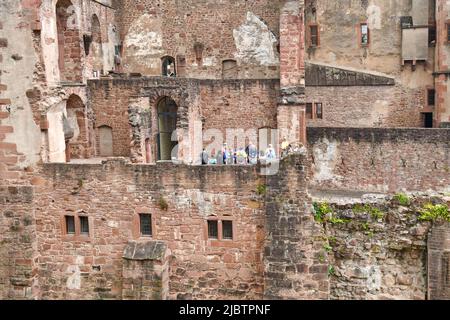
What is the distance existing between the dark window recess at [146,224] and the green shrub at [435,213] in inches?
282

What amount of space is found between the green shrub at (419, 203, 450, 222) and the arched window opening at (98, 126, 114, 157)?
13095mm

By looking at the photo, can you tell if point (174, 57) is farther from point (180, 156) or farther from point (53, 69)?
point (53, 69)

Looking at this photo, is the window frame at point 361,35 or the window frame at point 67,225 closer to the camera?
the window frame at point 67,225

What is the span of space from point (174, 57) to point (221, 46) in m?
2.56

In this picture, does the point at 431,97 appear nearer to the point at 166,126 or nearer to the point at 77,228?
the point at 166,126

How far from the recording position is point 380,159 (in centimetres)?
2241

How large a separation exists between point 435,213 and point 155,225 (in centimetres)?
735

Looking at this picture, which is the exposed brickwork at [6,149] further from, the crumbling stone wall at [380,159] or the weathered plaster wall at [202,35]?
the weathered plaster wall at [202,35]

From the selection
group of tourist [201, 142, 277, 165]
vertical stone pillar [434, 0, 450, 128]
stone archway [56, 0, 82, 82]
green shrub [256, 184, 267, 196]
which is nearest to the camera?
green shrub [256, 184, 267, 196]

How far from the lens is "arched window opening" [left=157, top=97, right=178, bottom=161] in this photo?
916 inches

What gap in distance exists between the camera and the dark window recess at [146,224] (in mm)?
15664

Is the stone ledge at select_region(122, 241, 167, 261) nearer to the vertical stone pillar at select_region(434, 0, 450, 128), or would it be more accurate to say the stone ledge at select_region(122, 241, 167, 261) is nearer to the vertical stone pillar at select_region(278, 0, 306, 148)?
the vertical stone pillar at select_region(278, 0, 306, 148)

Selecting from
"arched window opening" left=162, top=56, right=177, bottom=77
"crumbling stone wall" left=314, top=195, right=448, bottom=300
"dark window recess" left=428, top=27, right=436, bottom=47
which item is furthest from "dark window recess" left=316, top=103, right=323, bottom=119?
"crumbling stone wall" left=314, top=195, right=448, bottom=300

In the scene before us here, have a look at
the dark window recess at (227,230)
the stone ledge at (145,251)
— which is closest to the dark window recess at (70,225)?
the stone ledge at (145,251)
